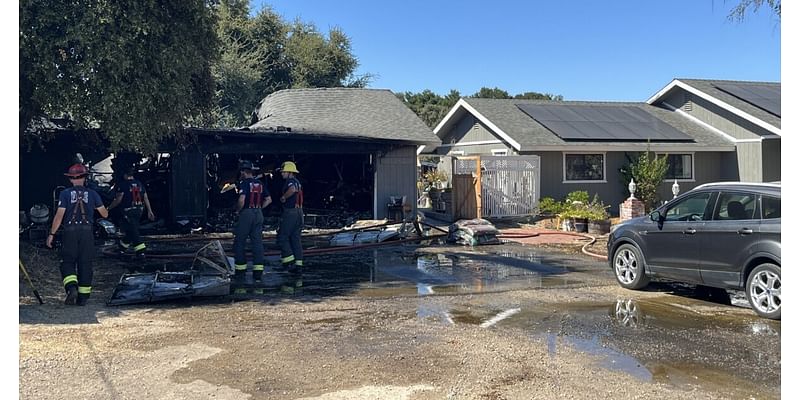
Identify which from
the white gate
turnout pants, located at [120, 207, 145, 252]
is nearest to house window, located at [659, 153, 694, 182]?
the white gate

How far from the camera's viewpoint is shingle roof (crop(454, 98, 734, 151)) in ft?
69.2

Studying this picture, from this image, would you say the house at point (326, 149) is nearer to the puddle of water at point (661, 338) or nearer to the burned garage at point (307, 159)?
the burned garage at point (307, 159)

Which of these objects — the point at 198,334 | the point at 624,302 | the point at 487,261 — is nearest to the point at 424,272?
the point at 487,261

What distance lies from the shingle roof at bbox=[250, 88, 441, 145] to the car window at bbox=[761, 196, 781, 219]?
12.6 m

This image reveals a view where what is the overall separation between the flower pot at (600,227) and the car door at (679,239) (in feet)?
26.8

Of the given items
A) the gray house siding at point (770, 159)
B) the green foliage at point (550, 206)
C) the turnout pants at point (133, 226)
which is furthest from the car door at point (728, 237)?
the gray house siding at point (770, 159)

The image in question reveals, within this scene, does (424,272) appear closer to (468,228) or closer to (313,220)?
(468,228)

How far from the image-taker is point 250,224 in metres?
10.3

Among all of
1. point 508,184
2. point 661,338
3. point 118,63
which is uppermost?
point 118,63

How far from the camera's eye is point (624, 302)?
8.55 m

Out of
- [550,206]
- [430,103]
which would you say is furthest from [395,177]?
[430,103]

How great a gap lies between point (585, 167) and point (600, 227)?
5.29m

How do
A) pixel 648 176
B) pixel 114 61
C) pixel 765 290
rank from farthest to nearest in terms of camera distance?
pixel 648 176 → pixel 114 61 → pixel 765 290

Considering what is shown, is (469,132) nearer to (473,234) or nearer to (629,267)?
(473,234)
